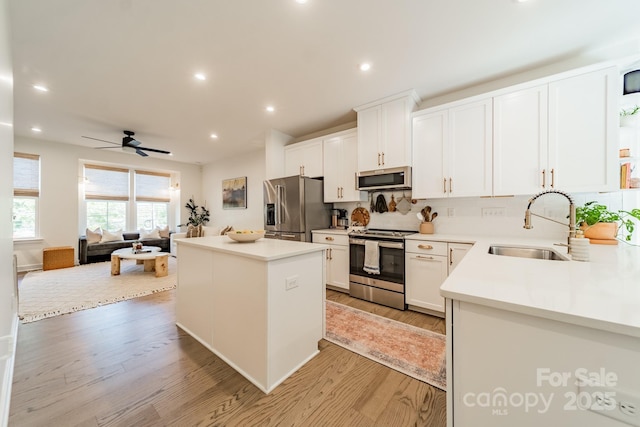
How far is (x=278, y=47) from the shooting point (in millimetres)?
2195

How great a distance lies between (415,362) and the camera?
6.12ft

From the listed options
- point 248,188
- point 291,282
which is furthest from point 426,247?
point 248,188

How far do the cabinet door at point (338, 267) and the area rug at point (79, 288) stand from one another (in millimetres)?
2548

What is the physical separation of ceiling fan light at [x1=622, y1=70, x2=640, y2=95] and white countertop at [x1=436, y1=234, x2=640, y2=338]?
1.72 metres

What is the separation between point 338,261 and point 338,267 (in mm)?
88

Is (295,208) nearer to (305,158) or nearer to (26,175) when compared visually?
(305,158)

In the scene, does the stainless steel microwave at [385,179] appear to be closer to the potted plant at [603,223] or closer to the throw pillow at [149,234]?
the potted plant at [603,223]

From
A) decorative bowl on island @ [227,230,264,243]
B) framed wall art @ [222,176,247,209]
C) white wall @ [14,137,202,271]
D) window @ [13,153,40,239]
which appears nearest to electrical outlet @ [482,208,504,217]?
decorative bowl on island @ [227,230,264,243]

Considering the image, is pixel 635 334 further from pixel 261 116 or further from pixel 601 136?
pixel 261 116

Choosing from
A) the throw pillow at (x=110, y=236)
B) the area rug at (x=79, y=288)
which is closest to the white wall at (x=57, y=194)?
the throw pillow at (x=110, y=236)

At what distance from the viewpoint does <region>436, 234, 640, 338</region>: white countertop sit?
2.15ft

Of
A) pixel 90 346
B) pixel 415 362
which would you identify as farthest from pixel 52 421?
pixel 415 362

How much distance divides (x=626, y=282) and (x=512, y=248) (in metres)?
1.24

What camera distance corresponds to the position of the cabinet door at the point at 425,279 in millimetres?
2586
